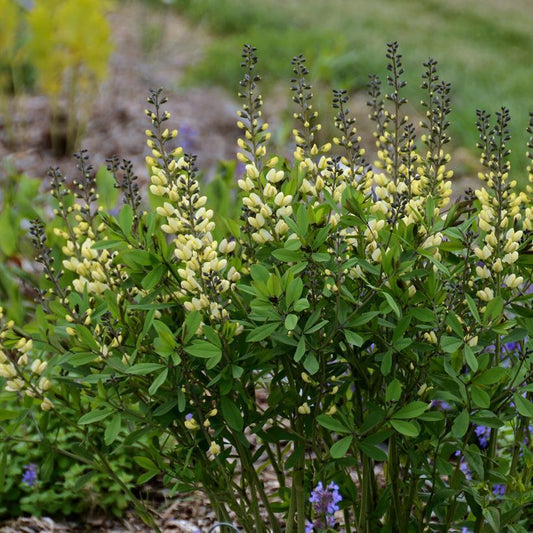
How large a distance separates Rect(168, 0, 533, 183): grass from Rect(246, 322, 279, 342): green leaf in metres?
4.59

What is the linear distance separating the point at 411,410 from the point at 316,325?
28 centimetres

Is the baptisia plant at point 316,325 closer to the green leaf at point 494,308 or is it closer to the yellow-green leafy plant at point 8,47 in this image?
the green leaf at point 494,308

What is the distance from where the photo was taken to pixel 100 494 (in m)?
2.69

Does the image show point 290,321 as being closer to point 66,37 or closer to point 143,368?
point 143,368

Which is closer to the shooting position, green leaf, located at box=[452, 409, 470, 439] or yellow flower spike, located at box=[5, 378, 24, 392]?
green leaf, located at box=[452, 409, 470, 439]

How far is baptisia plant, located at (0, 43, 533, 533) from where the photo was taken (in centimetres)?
163

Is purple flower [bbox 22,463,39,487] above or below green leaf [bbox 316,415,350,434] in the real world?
above

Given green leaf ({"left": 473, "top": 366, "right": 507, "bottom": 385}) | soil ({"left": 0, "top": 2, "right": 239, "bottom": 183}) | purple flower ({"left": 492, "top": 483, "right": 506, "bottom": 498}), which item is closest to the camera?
green leaf ({"left": 473, "top": 366, "right": 507, "bottom": 385})

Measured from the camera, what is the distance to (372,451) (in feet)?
5.49

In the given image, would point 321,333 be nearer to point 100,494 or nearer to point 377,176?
point 377,176

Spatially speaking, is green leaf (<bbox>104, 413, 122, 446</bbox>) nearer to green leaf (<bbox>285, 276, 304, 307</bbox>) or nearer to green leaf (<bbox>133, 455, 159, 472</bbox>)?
green leaf (<bbox>133, 455, 159, 472</bbox>)

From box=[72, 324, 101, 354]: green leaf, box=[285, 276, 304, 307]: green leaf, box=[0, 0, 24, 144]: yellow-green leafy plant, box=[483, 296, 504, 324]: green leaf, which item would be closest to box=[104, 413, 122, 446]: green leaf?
box=[72, 324, 101, 354]: green leaf

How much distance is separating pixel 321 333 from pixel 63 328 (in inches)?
25.4

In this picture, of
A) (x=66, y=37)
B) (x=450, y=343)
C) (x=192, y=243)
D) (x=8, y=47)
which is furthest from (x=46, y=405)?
(x=8, y=47)
